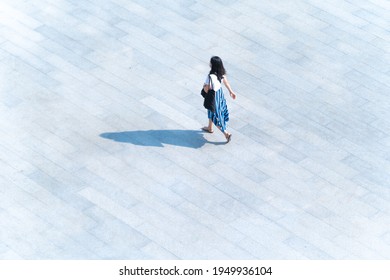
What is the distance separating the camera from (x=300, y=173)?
15.1 m

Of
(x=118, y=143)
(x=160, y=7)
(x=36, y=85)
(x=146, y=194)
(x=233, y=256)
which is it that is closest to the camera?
(x=233, y=256)

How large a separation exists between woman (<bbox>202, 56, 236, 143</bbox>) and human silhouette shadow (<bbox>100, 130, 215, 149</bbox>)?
0.36m

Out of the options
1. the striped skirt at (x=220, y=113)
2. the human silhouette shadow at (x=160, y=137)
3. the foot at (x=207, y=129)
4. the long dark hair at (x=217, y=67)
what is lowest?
the human silhouette shadow at (x=160, y=137)

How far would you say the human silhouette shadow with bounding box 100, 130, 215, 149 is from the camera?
1559cm

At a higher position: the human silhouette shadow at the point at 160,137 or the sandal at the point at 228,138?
the sandal at the point at 228,138

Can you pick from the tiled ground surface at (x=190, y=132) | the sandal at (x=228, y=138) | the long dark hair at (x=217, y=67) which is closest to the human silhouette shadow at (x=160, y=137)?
the tiled ground surface at (x=190, y=132)

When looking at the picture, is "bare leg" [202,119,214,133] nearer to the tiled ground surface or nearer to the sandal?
the tiled ground surface

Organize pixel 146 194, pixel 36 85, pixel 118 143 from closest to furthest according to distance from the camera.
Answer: pixel 146 194, pixel 118 143, pixel 36 85

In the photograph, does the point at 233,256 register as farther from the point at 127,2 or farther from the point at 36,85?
the point at 127,2

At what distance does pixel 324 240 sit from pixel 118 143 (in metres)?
3.72

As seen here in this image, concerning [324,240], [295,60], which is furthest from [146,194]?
[295,60]

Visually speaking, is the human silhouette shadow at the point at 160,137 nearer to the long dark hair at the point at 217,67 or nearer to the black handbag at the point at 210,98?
the black handbag at the point at 210,98

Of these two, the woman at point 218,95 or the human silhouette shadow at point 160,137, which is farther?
the human silhouette shadow at point 160,137

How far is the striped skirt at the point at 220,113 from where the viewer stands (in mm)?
15250
